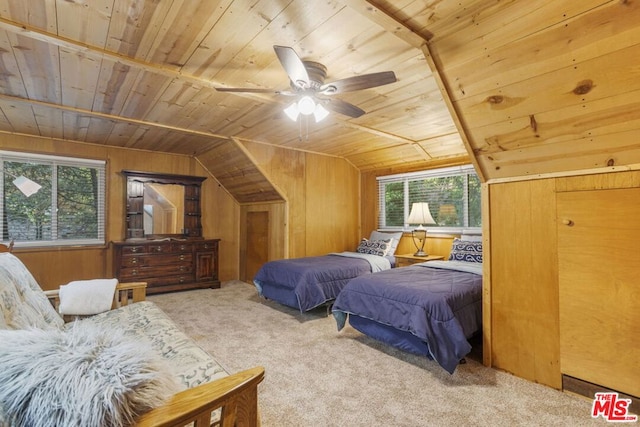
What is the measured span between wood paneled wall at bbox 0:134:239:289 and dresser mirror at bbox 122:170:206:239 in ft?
0.54

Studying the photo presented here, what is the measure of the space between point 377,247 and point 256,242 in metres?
2.08

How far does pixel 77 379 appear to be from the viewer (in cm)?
80

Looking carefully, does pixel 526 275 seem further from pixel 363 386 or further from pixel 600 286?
pixel 363 386

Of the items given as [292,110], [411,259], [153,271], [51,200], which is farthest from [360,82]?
[51,200]

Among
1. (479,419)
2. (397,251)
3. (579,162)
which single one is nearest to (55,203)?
(397,251)

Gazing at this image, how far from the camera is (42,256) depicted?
4.28 meters

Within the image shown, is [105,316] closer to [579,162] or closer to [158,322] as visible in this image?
[158,322]

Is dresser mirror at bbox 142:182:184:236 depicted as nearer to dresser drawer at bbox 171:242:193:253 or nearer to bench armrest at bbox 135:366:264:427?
dresser drawer at bbox 171:242:193:253

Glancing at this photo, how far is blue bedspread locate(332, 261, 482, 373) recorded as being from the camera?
2264 millimetres

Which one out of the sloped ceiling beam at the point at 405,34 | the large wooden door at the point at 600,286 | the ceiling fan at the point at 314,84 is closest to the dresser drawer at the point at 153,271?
the ceiling fan at the point at 314,84

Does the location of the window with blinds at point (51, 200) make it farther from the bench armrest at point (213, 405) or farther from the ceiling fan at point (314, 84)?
the bench armrest at point (213, 405)

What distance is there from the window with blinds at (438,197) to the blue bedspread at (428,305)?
4.79 feet

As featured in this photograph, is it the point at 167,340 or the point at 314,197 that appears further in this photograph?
the point at 314,197

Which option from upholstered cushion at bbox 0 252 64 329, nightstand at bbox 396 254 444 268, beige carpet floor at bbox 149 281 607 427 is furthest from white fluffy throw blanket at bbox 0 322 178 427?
nightstand at bbox 396 254 444 268
